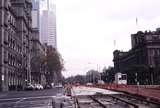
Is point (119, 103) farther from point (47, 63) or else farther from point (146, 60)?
point (146, 60)

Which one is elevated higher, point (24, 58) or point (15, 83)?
point (24, 58)

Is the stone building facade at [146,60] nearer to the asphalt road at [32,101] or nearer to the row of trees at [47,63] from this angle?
the row of trees at [47,63]

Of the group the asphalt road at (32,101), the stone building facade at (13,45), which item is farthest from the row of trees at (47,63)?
the asphalt road at (32,101)

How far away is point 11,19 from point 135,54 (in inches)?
3210

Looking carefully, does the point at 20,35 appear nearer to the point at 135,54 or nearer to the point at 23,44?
the point at 23,44

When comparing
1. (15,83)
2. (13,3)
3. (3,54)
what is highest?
(13,3)

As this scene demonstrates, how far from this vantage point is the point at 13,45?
11025 cm

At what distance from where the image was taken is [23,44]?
134 metres

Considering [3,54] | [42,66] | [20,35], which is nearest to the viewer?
[3,54]

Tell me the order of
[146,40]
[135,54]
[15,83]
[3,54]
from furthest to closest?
[135,54]
[146,40]
[15,83]
[3,54]

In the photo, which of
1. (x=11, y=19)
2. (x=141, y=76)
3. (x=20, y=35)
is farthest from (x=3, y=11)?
(x=141, y=76)

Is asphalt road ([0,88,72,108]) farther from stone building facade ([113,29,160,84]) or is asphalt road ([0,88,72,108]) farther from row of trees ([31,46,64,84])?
stone building facade ([113,29,160,84])

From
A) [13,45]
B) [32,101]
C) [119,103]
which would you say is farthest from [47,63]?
[119,103]

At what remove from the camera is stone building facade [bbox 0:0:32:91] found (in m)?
94.2
